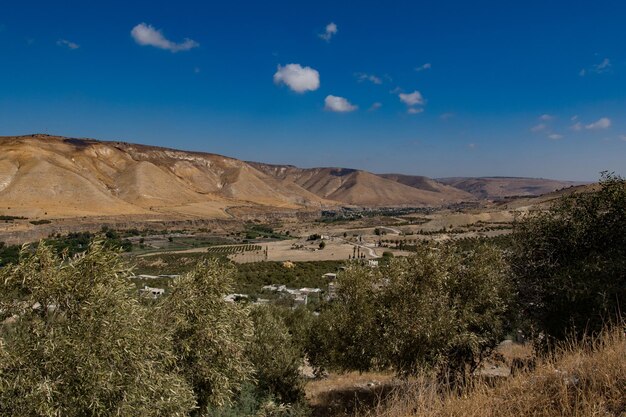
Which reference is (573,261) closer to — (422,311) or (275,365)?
(422,311)

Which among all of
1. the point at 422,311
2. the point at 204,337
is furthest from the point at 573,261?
the point at 204,337

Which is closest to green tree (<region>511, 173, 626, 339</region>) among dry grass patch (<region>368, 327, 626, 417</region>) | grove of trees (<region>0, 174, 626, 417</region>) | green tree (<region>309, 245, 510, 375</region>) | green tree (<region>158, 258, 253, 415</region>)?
grove of trees (<region>0, 174, 626, 417</region>)

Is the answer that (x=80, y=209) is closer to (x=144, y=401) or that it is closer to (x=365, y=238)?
(x=365, y=238)

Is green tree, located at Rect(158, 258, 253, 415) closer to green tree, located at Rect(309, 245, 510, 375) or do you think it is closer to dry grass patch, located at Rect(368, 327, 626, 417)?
green tree, located at Rect(309, 245, 510, 375)

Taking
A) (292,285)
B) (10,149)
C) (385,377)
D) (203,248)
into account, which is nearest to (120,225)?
(203,248)

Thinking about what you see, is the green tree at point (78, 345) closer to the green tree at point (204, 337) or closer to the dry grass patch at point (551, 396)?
the green tree at point (204, 337)

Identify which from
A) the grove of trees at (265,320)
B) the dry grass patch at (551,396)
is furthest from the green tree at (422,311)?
the dry grass patch at (551,396)

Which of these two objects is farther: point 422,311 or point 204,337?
point 422,311
